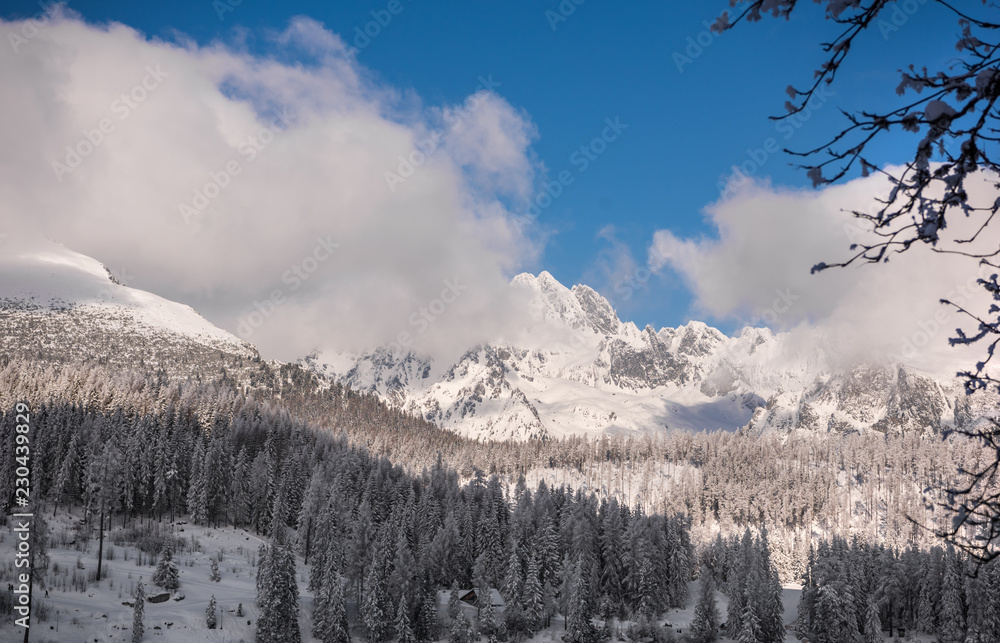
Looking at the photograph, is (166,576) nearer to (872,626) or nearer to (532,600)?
(532,600)

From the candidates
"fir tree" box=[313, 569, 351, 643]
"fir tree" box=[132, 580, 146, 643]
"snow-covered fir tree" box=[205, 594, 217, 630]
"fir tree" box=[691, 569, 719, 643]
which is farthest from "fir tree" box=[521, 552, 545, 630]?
"fir tree" box=[132, 580, 146, 643]

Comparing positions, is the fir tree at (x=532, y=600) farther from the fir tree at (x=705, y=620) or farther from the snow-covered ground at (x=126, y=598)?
the snow-covered ground at (x=126, y=598)

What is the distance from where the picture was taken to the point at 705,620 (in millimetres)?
56688

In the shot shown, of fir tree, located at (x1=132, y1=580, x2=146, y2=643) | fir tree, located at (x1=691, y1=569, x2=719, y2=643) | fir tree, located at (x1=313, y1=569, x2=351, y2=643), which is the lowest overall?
fir tree, located at (x1=691, y1=569, x2=719, y2=643)

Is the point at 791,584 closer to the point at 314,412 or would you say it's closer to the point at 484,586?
the point at 484,586

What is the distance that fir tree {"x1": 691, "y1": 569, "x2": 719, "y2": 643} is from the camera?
185 feet

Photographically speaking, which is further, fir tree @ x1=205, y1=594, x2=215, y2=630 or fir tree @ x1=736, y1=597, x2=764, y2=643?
fir tree @ x1=736, y1=597, x2=764, y2=643

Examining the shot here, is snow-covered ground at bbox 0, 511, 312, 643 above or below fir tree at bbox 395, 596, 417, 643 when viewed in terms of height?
above

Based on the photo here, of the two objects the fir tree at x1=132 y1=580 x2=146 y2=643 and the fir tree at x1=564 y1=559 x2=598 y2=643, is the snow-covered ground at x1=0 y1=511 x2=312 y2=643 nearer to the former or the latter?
the fir tree at x1=132 y1=580 x2=146 y2=643

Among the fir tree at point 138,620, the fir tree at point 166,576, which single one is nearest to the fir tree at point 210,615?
the fir tree at point 166,576

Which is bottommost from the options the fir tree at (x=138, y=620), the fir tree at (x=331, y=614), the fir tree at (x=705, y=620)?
the fir tree at (x=705, y=620)

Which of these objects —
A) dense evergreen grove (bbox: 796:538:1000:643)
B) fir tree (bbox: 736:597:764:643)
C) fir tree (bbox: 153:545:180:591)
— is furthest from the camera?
dense evergreen grove (bbox: 796:538:1000:643)

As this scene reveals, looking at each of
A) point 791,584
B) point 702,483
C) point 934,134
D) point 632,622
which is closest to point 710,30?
point 934,134

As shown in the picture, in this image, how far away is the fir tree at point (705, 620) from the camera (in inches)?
2216
